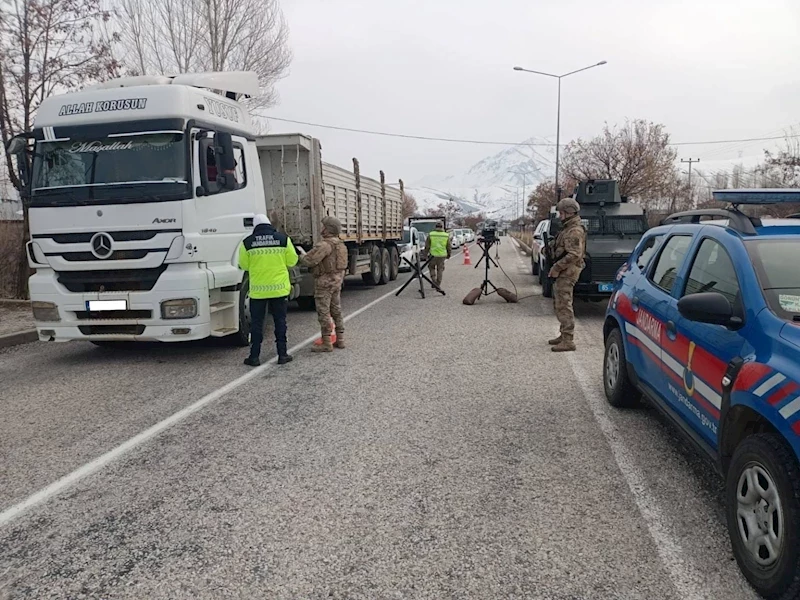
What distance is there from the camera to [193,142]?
708cm

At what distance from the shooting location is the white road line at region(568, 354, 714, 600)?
281 centimetres

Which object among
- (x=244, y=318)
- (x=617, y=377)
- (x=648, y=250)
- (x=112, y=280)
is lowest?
(x=617, y=377)

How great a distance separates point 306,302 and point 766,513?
10.3 metres

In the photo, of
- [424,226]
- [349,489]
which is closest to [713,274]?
[349,489]

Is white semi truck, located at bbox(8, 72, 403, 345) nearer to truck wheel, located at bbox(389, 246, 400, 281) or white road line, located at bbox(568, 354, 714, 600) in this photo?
white road line, located at bbox(568, 354, 714, 600)

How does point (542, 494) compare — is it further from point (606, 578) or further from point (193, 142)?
point (193, 142)

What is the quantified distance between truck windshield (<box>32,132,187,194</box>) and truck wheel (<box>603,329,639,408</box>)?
488 centimetres

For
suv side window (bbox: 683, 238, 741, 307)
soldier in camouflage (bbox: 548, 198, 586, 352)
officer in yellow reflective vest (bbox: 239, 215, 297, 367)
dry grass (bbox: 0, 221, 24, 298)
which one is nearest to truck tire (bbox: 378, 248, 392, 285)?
dry grass (bbox: 0, 221, 24, 298)

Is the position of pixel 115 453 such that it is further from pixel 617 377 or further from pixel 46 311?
pixel 617 377

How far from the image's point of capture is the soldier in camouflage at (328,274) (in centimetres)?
810

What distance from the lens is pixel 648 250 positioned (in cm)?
525

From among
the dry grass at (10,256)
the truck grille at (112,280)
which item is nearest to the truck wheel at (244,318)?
the truck grille at (112,280)

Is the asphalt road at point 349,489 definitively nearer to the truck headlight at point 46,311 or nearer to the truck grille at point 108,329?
the truck grille at point 108,329

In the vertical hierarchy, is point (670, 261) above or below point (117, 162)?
below
